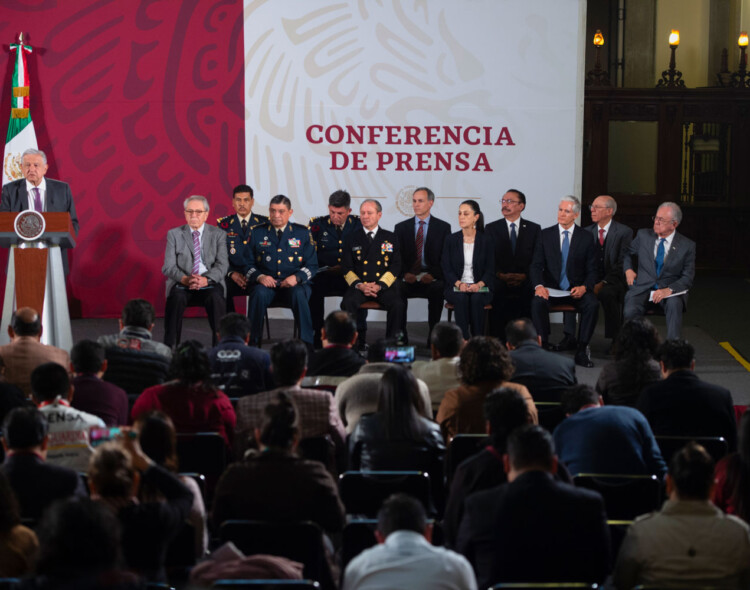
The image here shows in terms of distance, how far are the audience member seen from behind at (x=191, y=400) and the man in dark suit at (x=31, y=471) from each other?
3.07 ft

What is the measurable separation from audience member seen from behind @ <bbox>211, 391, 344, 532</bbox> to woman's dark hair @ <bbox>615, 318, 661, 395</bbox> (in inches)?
73.8

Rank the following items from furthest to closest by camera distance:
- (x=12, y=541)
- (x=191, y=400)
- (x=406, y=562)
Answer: (x=191, y=400) < (x=12, y=541) < (x=406, y=562)

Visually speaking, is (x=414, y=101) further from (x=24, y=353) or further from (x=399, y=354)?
(x=24, y=353)

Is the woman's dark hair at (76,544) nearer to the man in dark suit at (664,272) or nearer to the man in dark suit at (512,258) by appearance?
the man in dark suit at (664,272)

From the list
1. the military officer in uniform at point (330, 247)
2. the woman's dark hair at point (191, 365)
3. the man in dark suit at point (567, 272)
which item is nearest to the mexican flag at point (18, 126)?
the military officer in uniform at point (330, 247)

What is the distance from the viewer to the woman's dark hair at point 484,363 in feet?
13.7

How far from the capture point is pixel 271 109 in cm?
880

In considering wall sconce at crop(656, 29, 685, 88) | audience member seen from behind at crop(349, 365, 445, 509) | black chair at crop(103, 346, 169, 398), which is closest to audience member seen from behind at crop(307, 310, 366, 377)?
black chair at crop(103, 346, 169, 398)

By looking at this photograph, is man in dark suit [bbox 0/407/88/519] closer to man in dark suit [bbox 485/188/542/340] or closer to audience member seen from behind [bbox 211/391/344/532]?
audience member seen from behind [bbox 211/391/344/532]

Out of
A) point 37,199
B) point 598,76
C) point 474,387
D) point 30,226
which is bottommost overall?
point 474,387

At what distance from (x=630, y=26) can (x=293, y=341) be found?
1124 centimetres

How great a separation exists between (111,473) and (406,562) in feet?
2.81

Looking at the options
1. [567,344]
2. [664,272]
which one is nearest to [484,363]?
[664,272]

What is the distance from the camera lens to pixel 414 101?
8742 millimetres
